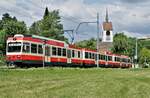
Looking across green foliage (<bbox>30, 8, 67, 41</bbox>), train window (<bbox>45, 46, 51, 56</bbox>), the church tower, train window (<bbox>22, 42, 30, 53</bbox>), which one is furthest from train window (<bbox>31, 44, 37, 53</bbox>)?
the church tower

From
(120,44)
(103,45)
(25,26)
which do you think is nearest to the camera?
(25,26)

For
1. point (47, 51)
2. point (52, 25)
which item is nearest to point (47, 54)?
point (47, 51)

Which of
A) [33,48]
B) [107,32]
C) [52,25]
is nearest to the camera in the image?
[33,48]

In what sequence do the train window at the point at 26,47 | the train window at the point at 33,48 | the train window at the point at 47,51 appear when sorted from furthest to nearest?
the train window at the point at 47,51
the train window at the point at 33,48
the train window at the point at 26,47

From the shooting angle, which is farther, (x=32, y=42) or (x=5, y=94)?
(x=32, y=42)

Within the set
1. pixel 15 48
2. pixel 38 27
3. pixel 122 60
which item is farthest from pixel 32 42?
pixel 38 27

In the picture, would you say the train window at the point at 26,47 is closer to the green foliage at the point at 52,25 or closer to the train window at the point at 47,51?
the train window at the point at 47,51

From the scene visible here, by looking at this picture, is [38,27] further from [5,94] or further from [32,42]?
[5,94]

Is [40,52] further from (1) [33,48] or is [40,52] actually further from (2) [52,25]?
(2) [52,25]

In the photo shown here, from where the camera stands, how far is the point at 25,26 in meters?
109

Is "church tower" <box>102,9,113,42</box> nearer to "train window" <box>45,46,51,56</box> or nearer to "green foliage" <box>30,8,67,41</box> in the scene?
"green foliage" <box>30,8,67,41</box>

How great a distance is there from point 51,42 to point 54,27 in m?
69.1

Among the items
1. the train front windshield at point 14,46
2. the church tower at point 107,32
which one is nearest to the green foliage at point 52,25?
the church tower at point 107,32

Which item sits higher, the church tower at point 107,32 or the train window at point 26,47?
the church tower at point 107,32
